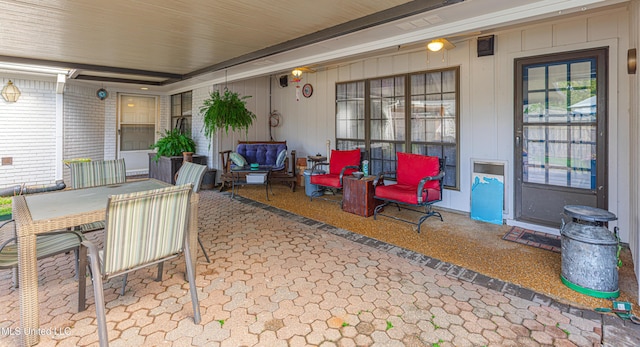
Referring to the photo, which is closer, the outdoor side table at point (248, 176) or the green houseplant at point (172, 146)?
the outdoor side table at point (248, 176)

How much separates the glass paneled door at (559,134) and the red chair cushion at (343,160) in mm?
2340

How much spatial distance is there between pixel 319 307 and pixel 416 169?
9.29 feet

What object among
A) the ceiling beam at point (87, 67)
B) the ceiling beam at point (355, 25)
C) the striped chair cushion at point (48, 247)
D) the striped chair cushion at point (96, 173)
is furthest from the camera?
the ceiling beam at point (87, 67)

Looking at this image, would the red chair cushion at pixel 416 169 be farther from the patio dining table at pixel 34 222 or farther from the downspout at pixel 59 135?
the downspout at pixel 59 135

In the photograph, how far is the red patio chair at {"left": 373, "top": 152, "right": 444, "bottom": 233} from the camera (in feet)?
13.3

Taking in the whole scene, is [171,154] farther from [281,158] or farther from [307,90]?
[307,90]

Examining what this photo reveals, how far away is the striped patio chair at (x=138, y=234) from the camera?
172 centimetres

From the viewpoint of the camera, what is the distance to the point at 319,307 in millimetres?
2289

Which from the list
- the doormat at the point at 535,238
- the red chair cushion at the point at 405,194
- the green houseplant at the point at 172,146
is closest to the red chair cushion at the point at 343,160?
the red chair cushion at the point at 405,194

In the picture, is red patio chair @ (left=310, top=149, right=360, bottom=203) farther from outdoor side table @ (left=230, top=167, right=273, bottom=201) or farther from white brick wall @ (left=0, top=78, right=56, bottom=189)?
white brick wall @ (left=0, top=78, right=56, bottom=189)

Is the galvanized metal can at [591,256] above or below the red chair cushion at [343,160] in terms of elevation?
below

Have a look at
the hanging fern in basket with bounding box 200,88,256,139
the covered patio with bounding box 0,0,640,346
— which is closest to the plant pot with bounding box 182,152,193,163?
the hanging fern in basket with bounding box 200,88,256,139

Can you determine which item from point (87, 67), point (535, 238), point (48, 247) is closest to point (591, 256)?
point (535, 238)

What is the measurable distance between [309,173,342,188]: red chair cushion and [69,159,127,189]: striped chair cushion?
2818 millimetres
